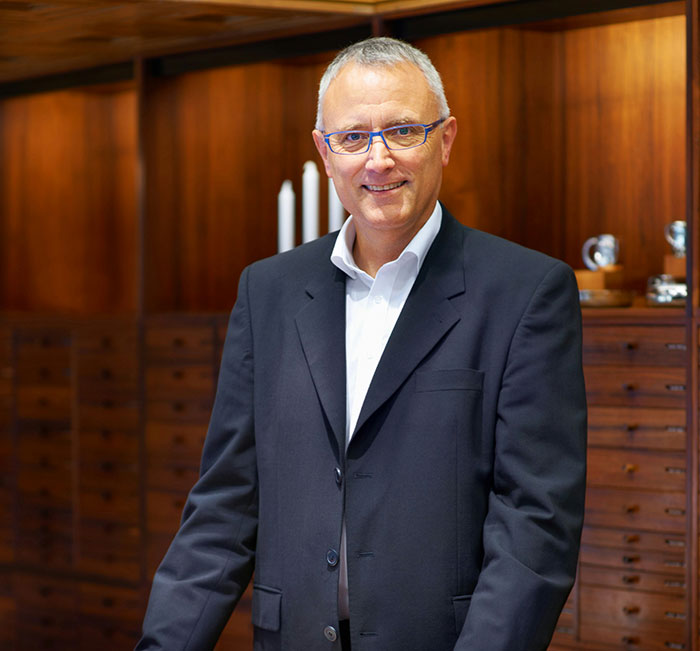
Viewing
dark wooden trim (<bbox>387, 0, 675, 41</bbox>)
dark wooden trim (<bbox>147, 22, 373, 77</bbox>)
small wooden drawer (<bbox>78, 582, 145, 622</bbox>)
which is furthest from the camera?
small wooden drawer (<bbox>78, 582, 145, 622</bbox>)

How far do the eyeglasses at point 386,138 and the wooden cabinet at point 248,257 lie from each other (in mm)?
1567

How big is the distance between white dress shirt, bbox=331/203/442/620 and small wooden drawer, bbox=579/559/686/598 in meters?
1.72

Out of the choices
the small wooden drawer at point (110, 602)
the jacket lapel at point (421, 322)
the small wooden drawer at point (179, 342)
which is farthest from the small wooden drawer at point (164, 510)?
the jacket lapel at point (421, 322)

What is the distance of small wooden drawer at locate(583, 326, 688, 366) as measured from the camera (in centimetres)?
300

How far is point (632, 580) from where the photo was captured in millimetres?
3086

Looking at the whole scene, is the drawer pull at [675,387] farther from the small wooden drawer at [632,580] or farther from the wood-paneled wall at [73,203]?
the wood-paneled wall at [73,203]

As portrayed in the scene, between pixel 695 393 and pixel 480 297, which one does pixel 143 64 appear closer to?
pixel 695 393

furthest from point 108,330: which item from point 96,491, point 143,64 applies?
point 143,64

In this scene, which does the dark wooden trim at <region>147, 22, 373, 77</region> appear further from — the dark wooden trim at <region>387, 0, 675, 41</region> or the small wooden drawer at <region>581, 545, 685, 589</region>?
the small wooden drawer at <region>581, 545, 685, 589</region>

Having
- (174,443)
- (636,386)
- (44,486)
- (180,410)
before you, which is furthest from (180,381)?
(636,386)

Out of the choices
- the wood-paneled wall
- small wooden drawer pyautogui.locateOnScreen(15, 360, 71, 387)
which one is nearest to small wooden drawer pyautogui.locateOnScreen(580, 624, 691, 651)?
small wooden drawer pyautogui.locateOnScreen(15, 360, 71, 387)

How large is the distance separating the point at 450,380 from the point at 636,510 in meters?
1.77

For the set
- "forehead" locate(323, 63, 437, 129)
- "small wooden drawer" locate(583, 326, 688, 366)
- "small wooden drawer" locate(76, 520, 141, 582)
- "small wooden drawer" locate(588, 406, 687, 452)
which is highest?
"forehead" locate(323, 63, 437, 129)

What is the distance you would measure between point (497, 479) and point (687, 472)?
5.44ft
